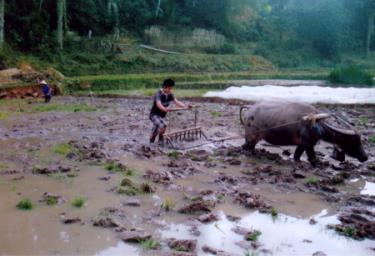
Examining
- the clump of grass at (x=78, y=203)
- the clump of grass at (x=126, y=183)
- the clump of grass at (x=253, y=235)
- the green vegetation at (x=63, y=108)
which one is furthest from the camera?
the green vegetation at (x=63, y=108)

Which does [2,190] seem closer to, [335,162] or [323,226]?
[323,226]

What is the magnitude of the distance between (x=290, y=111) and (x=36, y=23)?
94.2 ft

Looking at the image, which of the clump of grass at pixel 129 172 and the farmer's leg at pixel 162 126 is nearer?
the clump of grass at pixel 129 172

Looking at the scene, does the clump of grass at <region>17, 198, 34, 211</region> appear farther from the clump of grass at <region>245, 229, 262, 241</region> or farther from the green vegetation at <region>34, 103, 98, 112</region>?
the green vegetation at <region>34, 103, 98, 112</region>

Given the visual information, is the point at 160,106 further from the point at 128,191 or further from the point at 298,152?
the point at 128,191

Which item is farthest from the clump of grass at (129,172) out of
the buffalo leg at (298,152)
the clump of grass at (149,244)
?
the buffalo leg at (298,152)

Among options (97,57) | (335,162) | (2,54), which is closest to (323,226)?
(335,162)

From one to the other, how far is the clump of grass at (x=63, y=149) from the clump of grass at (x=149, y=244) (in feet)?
15.5

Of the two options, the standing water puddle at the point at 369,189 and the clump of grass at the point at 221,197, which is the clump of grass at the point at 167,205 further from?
the standing water puddle at the point at 369,189

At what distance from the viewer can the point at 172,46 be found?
143 feet

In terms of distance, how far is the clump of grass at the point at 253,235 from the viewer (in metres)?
5.09

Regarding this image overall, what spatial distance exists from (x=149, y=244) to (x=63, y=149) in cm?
514

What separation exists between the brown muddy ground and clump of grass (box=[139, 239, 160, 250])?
0.05 ft

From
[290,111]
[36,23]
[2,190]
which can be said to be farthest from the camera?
[36,23]
